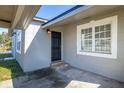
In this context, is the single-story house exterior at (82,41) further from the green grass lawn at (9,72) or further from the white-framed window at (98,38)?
the green grass lawn at (9,72)

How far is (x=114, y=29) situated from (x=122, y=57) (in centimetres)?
122

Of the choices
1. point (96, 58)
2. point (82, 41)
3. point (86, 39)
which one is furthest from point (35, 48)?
point (96, 58)

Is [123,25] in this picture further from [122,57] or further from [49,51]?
[49,51]

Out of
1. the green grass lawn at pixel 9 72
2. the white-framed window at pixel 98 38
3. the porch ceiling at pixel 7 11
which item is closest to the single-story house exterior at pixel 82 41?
the white-framed window at pixel 98 38

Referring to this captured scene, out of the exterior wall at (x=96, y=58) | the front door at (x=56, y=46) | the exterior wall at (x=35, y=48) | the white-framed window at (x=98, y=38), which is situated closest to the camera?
the exterior wall at (x=96, y=58)

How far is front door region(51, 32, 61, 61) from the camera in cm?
743

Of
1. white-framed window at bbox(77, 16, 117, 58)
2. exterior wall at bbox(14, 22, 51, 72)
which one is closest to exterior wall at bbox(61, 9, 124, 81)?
white-framed window at bbox(77, 16, 117, 58)

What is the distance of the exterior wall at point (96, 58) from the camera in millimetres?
4258

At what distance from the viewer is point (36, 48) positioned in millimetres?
6352

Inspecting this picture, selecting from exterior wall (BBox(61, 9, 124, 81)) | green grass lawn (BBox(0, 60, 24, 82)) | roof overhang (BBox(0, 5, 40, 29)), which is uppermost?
roof overhang (BBox(0, 5, 40, 29))

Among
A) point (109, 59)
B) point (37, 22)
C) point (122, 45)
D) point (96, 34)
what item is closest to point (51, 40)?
point (37, 22)

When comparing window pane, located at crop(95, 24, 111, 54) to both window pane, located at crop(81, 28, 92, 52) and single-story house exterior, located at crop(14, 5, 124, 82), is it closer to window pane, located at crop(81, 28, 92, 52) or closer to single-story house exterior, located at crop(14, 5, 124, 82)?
single-story house exterior, located at crop(14, 5, 124, 82)

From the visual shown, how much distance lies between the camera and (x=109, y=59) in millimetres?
4688

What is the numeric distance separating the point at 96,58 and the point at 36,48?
3.51 meters
